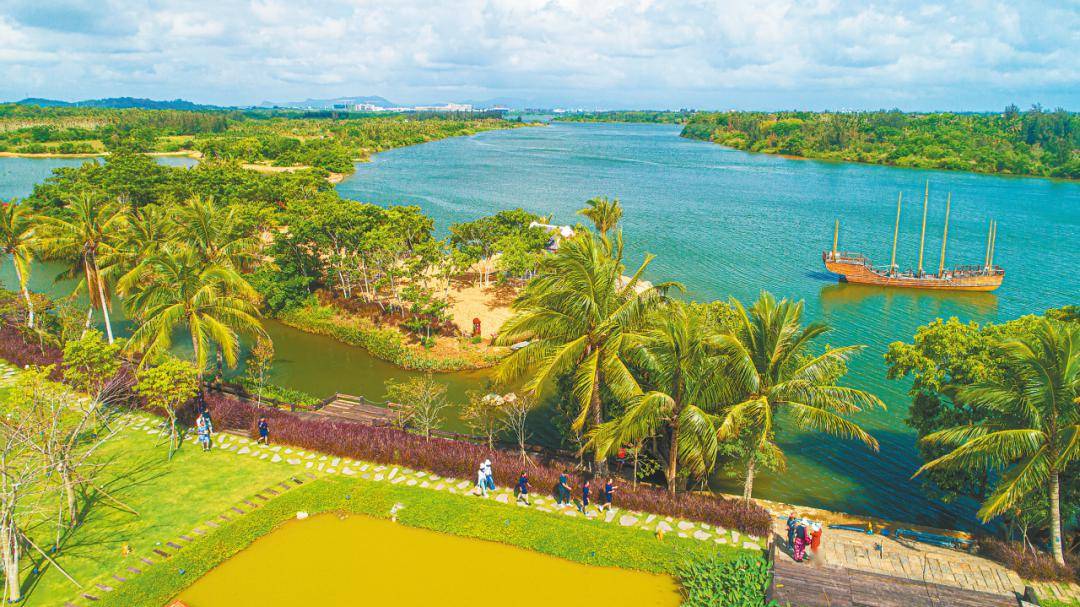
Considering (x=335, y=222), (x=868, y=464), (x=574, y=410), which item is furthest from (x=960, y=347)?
(x=335, y=222)

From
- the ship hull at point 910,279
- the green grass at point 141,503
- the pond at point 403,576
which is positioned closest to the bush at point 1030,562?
the pond at point 403,576

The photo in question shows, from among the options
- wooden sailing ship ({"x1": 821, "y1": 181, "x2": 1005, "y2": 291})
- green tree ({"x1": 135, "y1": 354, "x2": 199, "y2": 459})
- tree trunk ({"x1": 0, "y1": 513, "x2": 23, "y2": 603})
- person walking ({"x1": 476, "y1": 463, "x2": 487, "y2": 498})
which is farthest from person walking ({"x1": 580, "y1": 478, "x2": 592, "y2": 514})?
wooden sailing ship ({"x1": 821, "y1": 181, "x2": 1005, "y2": 291})

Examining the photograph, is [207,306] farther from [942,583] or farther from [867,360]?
[867,360]

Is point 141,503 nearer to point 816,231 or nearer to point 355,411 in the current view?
point 355,411

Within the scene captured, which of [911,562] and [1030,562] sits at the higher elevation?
[1030,562]

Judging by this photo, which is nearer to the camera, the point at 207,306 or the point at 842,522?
the point at 842,522

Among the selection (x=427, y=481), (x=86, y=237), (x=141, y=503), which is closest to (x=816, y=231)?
(x=427, y=481)
